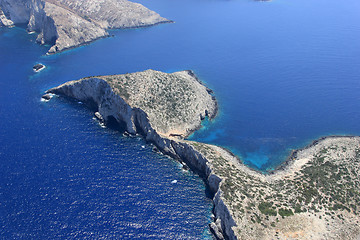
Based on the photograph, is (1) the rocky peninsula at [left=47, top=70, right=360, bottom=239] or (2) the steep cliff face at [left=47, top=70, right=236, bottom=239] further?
(2) the steep cliff face at [left=47, top=70, right=236, bottom=239]

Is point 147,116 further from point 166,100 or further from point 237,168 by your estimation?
point 237,168

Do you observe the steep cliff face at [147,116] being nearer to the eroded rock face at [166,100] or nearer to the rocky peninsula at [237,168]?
the rocky peninsula at [237,168]

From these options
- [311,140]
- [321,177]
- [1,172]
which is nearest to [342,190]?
[321,177]

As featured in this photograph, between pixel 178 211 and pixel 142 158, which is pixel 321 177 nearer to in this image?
pixel 178 211

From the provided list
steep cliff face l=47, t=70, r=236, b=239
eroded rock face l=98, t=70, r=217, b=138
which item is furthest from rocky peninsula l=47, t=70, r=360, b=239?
eroded rock face l=98, t=70, r=217, b=138

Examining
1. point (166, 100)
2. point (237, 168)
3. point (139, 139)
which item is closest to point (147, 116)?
point (139, 139)

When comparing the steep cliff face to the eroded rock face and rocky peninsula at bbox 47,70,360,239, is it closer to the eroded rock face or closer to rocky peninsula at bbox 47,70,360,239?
rocky peninsula at bbox 47,70,360,239
